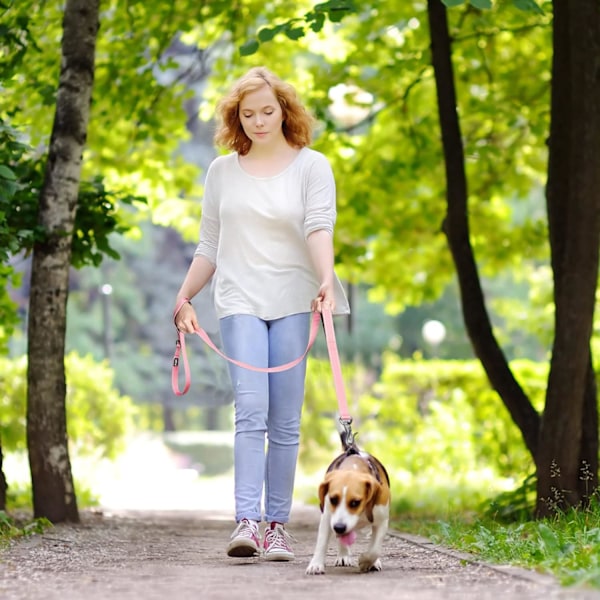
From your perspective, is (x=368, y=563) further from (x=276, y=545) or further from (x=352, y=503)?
(x=276, y=545)

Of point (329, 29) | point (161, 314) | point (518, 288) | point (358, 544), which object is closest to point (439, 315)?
point (518, 288)

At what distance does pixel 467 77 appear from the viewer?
11.6 m

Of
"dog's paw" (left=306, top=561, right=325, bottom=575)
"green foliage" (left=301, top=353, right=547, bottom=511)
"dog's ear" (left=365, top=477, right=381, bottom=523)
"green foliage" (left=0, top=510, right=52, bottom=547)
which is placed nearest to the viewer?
"dog's ear" (left=365, top=477, right=381, bottom=523)

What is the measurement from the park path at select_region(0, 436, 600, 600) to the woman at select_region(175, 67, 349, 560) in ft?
1.62

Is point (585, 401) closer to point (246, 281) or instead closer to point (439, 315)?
point (246, 281)

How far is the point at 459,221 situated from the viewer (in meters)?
8.52

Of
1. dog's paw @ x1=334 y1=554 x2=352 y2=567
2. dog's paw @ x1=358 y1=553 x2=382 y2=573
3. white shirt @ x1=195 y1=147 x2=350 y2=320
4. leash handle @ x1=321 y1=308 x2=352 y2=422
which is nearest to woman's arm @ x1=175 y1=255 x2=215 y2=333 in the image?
white shirt @ x1=195 y1=147 x2=350 y2=320

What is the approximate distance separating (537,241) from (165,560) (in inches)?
323

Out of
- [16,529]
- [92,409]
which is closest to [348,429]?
[16,529]

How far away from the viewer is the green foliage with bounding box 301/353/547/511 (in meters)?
12.4

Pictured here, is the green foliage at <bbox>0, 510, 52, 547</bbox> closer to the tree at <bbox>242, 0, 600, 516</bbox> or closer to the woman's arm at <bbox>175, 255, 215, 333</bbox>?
the woman's arm at <bbox>175, 255, 215, 333</bbox>

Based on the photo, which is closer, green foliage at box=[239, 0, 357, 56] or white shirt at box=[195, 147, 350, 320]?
white shirt at box=[195, 147, 350, 320]

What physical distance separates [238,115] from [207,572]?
7.18 ft

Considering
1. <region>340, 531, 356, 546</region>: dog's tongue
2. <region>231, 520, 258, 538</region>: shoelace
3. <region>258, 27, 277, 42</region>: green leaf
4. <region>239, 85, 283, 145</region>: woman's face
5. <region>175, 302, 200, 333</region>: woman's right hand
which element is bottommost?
<region>231, 520, 258, 538</region>: shoelace
